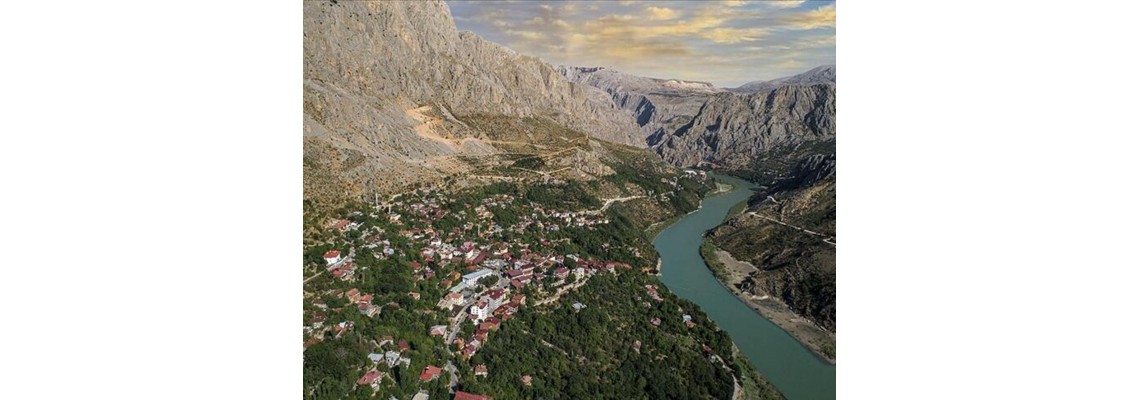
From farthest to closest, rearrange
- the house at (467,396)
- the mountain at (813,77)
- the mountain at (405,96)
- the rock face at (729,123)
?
the rock face at (729,123) → the mountain at (405,96) → the mountain at (813,77) → the house at (467,396)

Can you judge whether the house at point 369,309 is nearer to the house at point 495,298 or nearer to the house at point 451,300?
the house at point 451,300

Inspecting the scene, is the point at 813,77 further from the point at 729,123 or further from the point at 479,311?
the point at 729,123

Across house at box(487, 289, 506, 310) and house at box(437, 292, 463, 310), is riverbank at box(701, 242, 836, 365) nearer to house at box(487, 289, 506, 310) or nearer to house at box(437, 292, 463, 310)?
house at box(487, 289, 506, 310)

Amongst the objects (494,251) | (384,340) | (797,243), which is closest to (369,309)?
(384,340)

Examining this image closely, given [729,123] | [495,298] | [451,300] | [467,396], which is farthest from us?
[729,123]

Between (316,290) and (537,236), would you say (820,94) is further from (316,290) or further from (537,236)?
(316,290)

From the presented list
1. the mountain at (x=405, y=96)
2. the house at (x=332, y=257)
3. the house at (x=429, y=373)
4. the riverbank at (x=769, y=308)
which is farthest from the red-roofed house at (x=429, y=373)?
the riverbank at (x=769, y=308)
